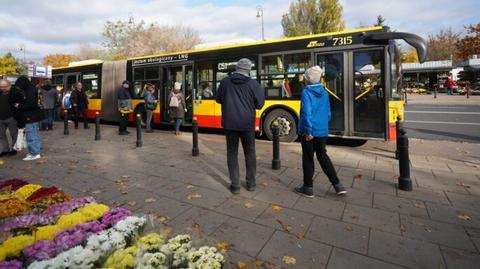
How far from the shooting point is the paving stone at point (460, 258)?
8.91 feet

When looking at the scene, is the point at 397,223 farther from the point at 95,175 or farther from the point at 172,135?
the point at 172,135

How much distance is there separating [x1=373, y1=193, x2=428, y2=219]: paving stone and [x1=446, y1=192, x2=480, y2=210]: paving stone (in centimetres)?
49

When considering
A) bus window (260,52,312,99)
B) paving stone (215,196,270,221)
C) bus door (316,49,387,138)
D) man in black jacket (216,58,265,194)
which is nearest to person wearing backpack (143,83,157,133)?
bus window (260,52,312,99)

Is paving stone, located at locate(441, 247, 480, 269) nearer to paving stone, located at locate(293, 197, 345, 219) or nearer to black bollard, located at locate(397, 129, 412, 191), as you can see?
paving stone, located at locate(293, 197, 345, 219)

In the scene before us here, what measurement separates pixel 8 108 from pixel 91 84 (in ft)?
24.9

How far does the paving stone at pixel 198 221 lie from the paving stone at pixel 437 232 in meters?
2.06

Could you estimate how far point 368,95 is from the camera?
7594mm

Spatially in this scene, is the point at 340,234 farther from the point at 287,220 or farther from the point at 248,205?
the point at 248,205

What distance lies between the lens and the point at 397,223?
3.55 metres

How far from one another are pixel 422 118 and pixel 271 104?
9.66 m

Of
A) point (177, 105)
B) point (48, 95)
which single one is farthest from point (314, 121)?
point (48, 95)

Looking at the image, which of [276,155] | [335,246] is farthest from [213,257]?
[276,155]

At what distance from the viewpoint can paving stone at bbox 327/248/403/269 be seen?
2686 mm

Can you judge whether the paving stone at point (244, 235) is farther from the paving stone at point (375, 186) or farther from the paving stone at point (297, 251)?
the paving stone at point (375, 186)
